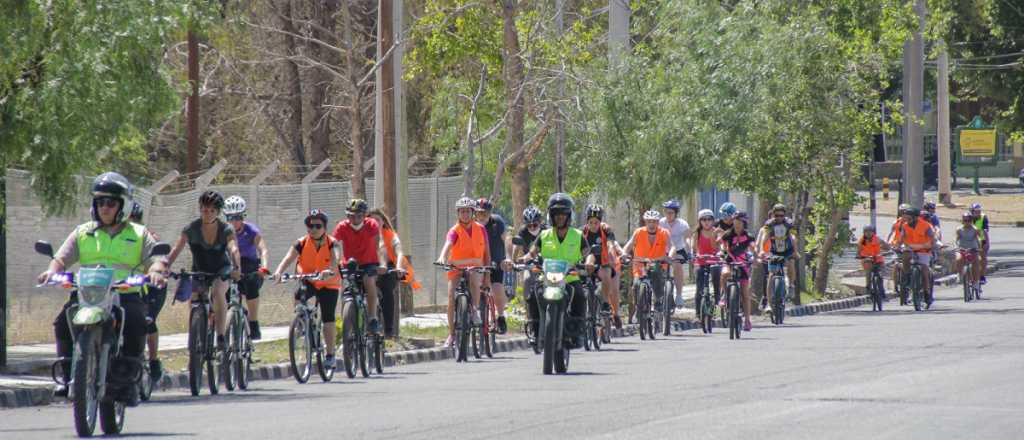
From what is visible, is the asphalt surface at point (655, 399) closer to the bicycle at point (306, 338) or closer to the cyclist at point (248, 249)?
the bicycle at point (306, 338)

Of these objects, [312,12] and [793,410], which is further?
[312,12]

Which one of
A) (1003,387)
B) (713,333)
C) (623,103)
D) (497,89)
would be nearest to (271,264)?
(497,89)

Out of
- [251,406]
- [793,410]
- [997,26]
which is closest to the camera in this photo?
[793,410]

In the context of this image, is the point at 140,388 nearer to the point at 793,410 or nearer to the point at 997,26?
the point at 793,410

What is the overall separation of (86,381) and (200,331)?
13.3 ft

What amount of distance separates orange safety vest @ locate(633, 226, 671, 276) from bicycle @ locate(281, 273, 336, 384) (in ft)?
26.1

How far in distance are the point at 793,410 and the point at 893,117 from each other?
23186mm

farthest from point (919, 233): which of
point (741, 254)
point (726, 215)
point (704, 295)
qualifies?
point (741, 254)

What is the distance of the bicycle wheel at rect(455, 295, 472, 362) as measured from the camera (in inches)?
803

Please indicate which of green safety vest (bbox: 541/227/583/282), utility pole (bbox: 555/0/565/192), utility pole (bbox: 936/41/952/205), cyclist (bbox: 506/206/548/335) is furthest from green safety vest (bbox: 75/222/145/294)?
utility pole (bbox: 936/41/952/205)

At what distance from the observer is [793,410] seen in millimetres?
A: 13375

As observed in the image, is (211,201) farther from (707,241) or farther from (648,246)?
(707,241)

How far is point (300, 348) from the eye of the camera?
17.6 meters

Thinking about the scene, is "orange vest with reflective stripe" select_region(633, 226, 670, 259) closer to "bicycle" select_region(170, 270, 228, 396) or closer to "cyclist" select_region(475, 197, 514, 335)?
"cyclist" select_region(475, 197, 514, 335)
